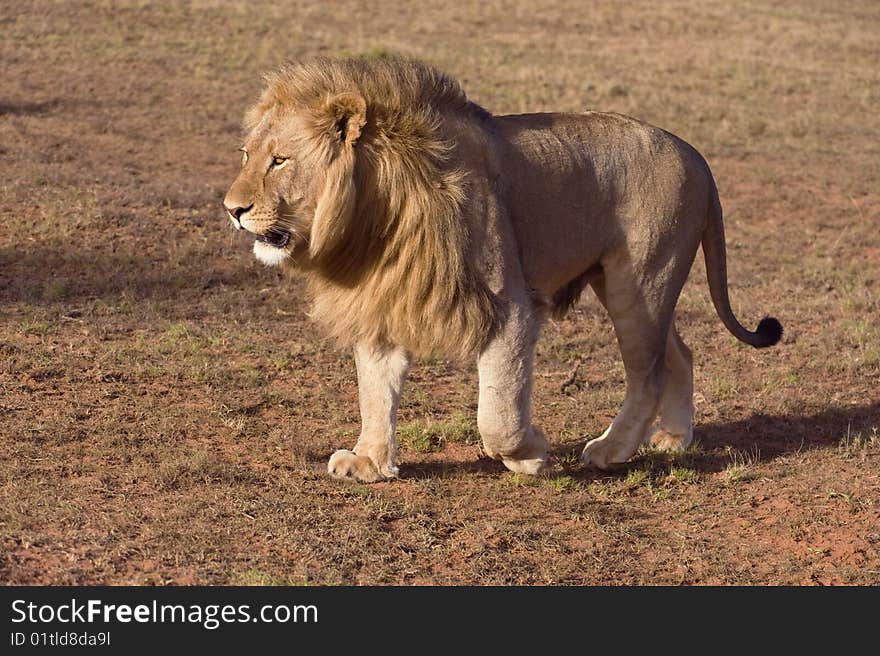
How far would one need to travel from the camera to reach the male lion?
4723 mm

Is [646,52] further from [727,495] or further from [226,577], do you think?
[226,577]

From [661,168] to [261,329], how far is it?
3.24 metres

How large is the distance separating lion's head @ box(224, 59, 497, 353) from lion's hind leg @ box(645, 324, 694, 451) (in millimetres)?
1530

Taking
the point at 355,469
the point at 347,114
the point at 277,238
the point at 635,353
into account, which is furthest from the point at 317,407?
the point at 347,114

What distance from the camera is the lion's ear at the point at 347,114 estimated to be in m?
4.71

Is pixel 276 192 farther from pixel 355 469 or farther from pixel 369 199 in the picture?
pixel 355 469

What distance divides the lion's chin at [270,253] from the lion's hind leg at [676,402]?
7.55 feet

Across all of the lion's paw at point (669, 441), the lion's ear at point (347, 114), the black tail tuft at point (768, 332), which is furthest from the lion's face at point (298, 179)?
the black tail tuft at point (768, 332)

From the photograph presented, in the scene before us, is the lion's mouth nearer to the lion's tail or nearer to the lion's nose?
the lion's nose

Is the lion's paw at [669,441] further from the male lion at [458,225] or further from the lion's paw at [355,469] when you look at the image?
the lion's paw at [355,469]

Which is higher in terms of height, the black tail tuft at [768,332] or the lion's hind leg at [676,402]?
the black tail tuft at [768,332]

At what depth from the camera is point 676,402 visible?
626cm

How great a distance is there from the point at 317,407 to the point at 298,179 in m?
2.17

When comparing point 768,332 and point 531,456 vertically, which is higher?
point 768,332
